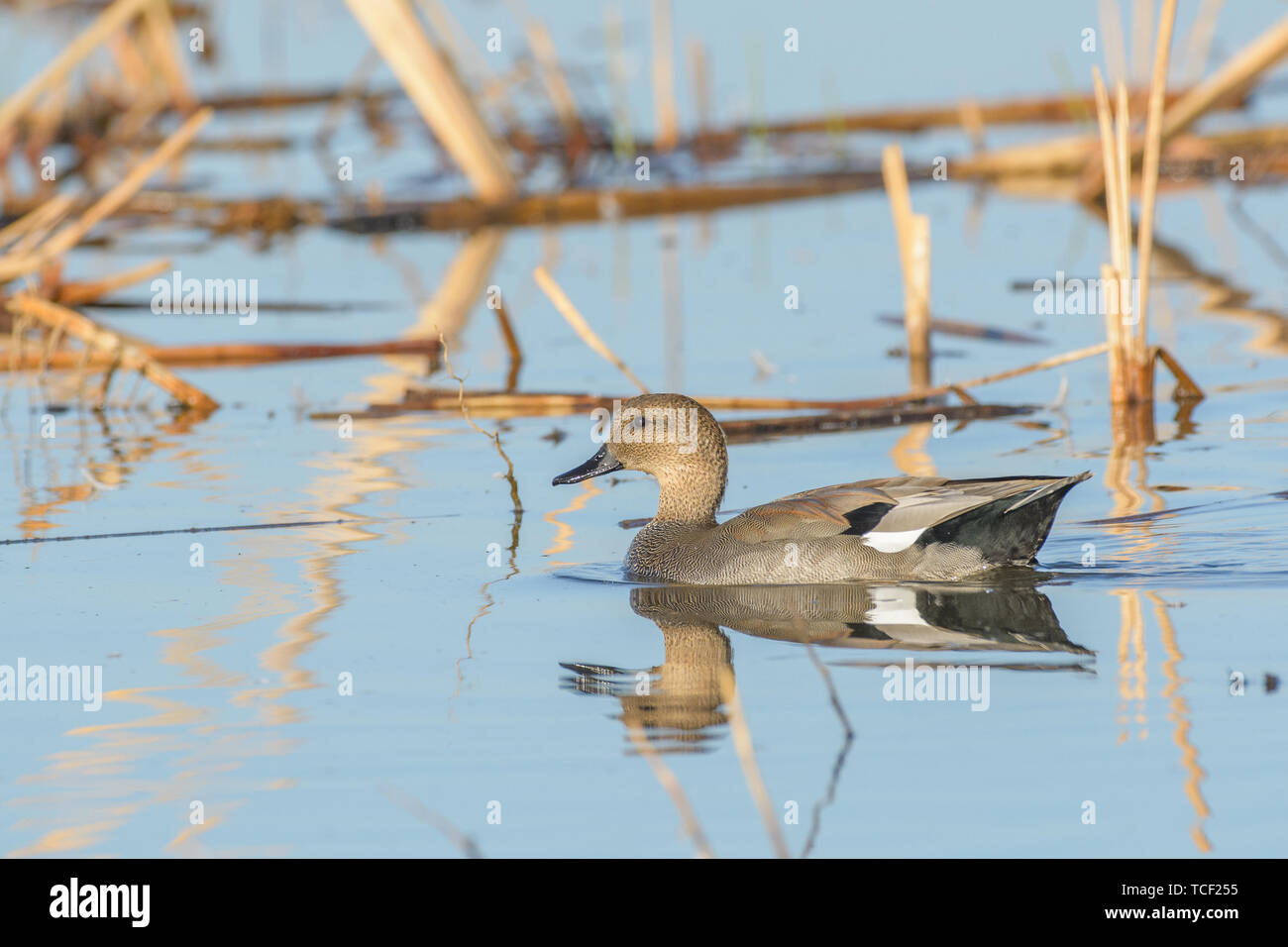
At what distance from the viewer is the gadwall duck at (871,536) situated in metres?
6.57

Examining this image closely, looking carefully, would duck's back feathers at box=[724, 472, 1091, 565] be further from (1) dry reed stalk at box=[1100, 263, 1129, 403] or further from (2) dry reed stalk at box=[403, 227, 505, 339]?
(2) dry reed stalk at box=[403, 227, 505, 339]

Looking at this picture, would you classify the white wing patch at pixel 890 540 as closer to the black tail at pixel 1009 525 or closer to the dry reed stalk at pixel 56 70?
the black tail at pixel 1009 525

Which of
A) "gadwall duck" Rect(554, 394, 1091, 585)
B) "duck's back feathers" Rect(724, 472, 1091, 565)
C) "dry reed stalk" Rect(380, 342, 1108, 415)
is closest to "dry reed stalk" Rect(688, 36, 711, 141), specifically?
"dry reed stalk" Rect(380, 342, 1108, 415)

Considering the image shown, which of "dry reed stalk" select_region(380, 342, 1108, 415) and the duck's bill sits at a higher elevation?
"dry reed stalk" select_region(380, 342, 1108, 415)

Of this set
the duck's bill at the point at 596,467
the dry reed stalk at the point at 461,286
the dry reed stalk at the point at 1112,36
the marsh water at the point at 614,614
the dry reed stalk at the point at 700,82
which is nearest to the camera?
the marsh water at the point at 614,614

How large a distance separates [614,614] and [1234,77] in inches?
263

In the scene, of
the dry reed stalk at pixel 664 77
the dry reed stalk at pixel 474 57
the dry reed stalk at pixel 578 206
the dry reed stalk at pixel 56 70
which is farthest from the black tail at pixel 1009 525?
the dry reed stalk at pixel 664 77

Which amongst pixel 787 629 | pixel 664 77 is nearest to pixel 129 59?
pixel 664 77

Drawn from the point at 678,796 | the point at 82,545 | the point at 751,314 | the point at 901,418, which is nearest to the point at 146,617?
the point at 82,545

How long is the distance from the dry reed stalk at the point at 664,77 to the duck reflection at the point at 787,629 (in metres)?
12.8

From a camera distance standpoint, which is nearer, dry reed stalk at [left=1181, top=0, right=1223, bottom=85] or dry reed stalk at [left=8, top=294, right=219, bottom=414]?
dry reed stalk at [left=8, top=294, right=219, bottom=414]

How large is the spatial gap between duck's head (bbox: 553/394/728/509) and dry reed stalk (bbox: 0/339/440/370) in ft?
11.3

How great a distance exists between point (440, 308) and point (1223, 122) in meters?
10.2

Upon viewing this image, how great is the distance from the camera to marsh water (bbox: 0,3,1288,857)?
461 cm
